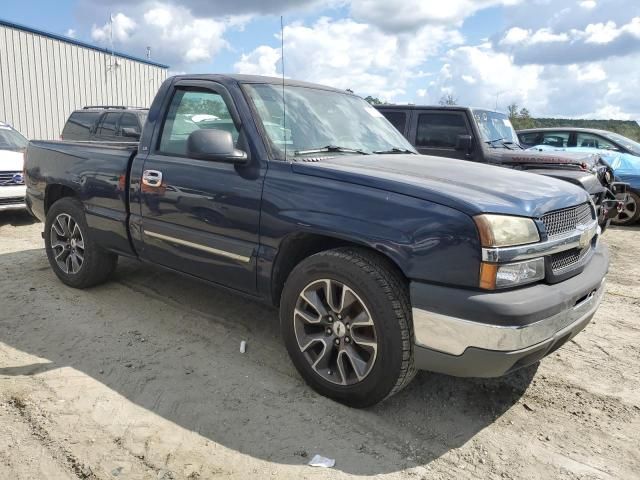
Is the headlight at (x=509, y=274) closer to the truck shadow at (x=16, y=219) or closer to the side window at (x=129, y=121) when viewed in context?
the truck shadow at (x=16, y=219)

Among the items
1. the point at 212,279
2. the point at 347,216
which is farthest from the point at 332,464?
the point at 212,279

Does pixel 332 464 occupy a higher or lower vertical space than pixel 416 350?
lower

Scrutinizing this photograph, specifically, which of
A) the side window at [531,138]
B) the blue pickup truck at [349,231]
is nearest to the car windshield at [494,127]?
the side window at [531,138]

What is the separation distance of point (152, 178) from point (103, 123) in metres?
7.53

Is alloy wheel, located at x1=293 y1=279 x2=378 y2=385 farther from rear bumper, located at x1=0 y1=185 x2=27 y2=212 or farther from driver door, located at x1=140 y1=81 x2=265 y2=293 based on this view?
rear bumper, located at x1=0 y1=185 x2=27 y2=212

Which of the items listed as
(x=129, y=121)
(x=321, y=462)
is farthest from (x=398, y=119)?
(x=321, y=462)

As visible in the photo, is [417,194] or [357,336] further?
[357,336]

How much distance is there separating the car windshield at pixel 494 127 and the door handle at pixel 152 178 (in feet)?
16.6

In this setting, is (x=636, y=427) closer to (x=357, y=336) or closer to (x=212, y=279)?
(x=357, y=336)

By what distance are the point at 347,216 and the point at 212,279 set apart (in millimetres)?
1277

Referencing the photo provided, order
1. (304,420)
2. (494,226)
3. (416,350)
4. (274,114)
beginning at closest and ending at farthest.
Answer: (494,226) → (416,350) → (304,420) → (274,114)

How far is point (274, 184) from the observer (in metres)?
3.21

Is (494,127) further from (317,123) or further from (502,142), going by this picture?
(317,123)

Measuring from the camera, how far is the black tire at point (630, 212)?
9070mm
